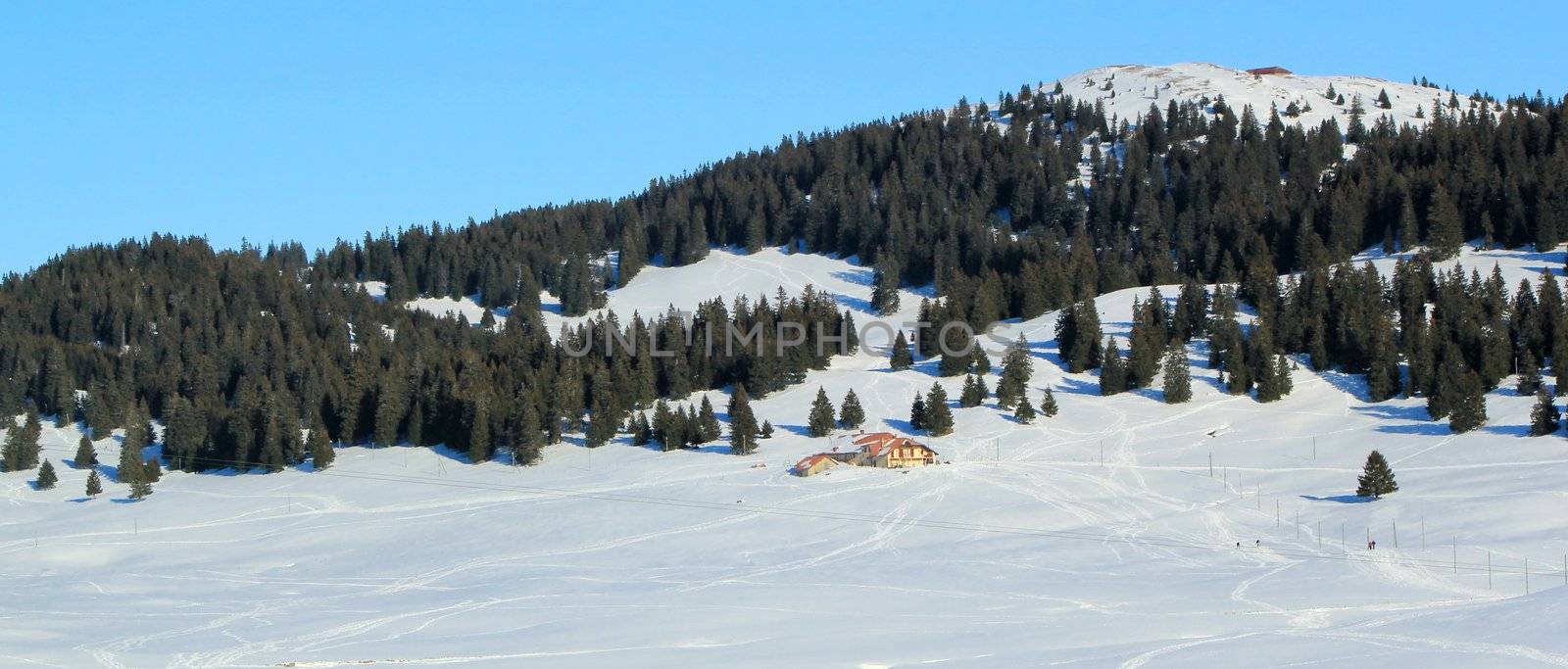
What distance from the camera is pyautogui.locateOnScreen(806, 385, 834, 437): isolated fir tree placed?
8388 centimetres

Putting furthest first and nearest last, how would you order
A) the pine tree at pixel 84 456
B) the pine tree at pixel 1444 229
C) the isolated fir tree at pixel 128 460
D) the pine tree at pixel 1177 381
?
the pine tree at pixel 1444 229, the pine tree at pixel 84 456, the pine tree at pixel 1177 381, the isolated fir tree at pixel 128 460

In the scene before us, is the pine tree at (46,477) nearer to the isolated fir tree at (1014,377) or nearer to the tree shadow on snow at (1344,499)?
the isolated fir tree at (1014,377)

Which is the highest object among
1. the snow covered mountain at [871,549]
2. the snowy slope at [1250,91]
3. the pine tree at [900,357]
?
the snowy slope at [1250,91]

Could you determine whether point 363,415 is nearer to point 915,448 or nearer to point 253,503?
point 253,503

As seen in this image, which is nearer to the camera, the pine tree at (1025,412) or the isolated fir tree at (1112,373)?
the pine tree at (1025,412)

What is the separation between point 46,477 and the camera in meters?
85.6

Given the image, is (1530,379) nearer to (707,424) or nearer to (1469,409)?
(1469,409)

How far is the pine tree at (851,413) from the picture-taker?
85.5 metres

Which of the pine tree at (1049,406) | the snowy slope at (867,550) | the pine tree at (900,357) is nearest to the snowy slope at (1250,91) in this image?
the pine tree at (900,357)

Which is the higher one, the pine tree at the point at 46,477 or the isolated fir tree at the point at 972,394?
the isolated fir tree at the point at 972,394

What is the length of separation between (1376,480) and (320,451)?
56049 mm

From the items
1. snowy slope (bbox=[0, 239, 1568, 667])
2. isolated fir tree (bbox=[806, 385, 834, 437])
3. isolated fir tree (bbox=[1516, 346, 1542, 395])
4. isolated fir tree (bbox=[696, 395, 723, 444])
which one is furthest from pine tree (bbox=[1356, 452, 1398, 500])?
isolated fir tree (bbox=[696, 395, 723, 444])

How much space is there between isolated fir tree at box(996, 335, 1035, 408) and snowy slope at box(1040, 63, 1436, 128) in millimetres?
85679

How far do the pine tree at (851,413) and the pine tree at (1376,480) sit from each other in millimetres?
29390
